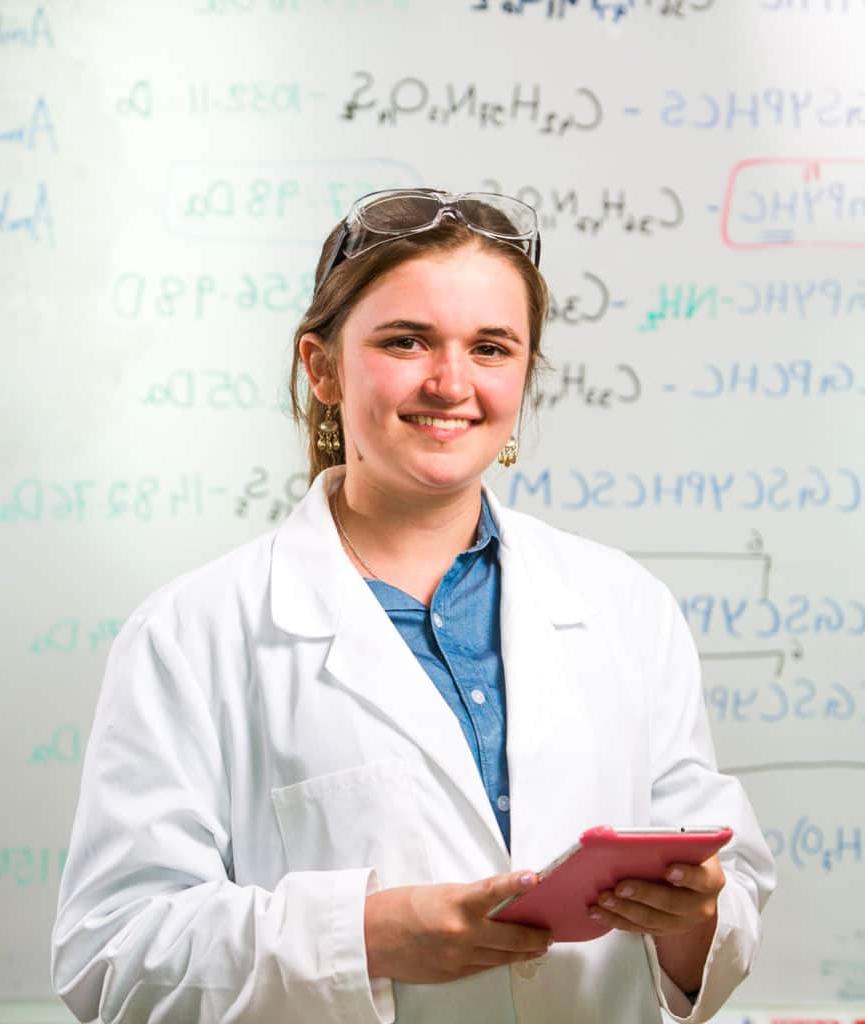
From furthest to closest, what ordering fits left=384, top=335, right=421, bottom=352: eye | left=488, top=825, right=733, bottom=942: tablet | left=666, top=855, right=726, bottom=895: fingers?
left=384, top=335, right=421, bottom=352: eye
left=666, top=855, right=726, bottom=895: fingers
left=488, top=825, right=733, bottom=942: tablet

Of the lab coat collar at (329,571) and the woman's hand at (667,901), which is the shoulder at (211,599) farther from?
the woman's hand at (667,901)

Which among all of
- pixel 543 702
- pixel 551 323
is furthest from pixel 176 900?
pixel 551 323

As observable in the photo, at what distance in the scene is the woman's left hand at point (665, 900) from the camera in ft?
3.28

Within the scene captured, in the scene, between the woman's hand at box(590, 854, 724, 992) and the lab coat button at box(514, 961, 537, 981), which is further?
the lab coat button at box(514, 961, 537, 981)

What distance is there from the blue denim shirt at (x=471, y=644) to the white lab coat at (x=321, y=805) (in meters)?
0.03

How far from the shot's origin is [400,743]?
1.19 m

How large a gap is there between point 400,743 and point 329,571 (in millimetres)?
210

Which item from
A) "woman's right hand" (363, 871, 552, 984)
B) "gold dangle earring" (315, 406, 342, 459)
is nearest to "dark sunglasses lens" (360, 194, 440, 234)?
"gold dangle earring" (315, 406, 342, 459)

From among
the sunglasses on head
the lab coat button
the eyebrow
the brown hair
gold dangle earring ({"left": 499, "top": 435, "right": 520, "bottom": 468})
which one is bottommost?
the lab coat button

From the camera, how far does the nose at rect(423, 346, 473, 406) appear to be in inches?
47.8

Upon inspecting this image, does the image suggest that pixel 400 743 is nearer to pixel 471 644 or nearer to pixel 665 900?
pixel 471 644

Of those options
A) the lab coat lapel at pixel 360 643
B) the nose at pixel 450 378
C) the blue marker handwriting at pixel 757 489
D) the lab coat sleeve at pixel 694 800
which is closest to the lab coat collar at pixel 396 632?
the lab coat lapel at pixel 360 643

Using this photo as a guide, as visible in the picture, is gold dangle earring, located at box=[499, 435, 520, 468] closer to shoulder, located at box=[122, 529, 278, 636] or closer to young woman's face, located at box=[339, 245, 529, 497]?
young woman's face, located at box=[339, 245, 529, 497]

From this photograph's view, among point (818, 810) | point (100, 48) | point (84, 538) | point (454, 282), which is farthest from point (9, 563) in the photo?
point (818, 810)
